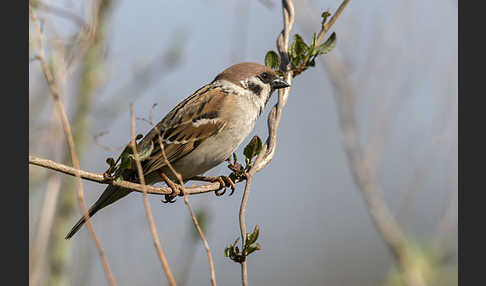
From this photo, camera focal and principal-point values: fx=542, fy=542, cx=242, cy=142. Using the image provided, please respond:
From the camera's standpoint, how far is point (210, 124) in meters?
3.68

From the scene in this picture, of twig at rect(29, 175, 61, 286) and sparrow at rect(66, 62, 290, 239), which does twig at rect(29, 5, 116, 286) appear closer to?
twig at rect(29, 175, 61, 286)

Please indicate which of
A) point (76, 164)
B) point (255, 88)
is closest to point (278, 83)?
point (255, 88)

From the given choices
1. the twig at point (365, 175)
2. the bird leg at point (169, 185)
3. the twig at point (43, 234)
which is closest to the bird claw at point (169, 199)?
the bird leg at point (169, 185)

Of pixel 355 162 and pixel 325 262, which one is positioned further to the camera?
pixel 325 262

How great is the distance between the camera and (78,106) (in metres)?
4.52

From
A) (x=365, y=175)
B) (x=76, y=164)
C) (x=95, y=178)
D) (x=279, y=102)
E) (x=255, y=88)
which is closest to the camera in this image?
(x=76, y=164)

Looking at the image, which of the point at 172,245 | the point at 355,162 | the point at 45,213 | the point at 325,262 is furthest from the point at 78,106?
the point at 325,262

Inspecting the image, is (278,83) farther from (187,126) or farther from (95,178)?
(95,178)

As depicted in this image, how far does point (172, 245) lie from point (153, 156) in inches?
54.4

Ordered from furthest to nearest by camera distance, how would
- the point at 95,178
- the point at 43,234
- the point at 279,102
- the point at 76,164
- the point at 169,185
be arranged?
the point at 169,185
the point at 43,234
the point at 279,102
the point at 95,178
the point at 76,164

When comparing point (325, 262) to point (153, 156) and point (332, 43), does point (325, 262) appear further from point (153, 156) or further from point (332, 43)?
point (332, 43)

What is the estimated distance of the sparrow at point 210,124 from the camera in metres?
3.53

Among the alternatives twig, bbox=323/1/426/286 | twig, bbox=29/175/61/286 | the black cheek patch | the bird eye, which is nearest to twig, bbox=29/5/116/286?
twig, bbox=29/175/61/286

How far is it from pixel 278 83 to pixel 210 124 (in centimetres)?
59
